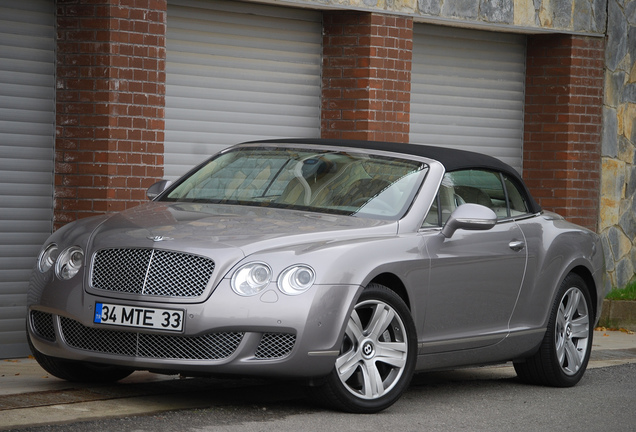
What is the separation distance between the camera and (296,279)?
21.4 feet

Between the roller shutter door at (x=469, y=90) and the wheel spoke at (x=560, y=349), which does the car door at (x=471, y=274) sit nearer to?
the wheel spoke at (x=560, y=349)

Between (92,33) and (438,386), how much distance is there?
3925mm

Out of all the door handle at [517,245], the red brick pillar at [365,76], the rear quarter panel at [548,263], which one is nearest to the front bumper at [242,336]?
the door handle at [517,245]

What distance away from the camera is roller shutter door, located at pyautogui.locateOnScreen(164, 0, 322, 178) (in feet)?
35.9

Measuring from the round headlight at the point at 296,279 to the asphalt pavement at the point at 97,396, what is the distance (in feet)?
3.18

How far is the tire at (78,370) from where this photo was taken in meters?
7.18

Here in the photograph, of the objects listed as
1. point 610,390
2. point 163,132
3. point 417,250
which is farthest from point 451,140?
point 417,250

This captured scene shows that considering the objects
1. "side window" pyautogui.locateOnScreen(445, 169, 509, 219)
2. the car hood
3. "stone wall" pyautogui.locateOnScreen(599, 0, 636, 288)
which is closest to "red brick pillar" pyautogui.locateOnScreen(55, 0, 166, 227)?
the car hood

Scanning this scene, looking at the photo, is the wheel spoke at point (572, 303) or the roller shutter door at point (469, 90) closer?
the wheel spoke at point (572, 303)

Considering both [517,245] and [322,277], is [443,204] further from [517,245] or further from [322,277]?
[322,277]

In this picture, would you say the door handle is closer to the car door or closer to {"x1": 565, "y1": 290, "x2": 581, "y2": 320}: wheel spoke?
the car door

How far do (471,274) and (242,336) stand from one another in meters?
1.83

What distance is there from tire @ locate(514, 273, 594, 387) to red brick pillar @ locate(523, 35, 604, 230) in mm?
5011

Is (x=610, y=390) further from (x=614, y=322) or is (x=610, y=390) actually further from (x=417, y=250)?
(x=614, y=322)
